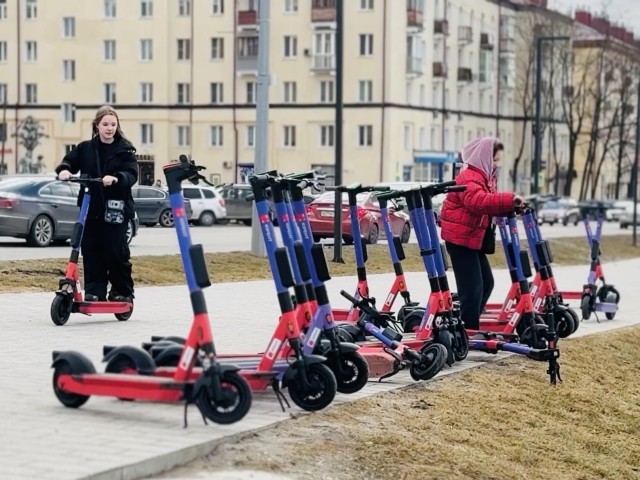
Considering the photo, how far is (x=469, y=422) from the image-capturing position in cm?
970

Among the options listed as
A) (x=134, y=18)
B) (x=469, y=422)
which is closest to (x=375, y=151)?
(x=134, y=18)

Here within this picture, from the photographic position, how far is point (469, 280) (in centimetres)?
1199

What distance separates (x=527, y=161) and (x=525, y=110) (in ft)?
26.6

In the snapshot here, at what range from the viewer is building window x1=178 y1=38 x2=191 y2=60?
88125 millimetres

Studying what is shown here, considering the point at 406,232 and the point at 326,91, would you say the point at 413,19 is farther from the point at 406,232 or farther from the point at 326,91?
the point at 406,232

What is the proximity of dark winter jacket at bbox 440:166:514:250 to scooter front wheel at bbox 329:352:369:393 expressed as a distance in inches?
95.6

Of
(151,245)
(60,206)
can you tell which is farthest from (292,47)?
(151,245)

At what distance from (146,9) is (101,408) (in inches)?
3204

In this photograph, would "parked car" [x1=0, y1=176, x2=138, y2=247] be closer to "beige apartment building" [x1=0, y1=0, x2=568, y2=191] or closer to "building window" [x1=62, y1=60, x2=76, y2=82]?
"beige apartment building" [x1=0, y1=0, x2=568, y2=191]

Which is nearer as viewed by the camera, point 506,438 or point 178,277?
point 506,438

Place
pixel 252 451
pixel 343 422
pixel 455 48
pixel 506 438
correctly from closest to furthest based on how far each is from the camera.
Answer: pixel 252 451, pixel 343 422, pixel 506 438, pixel 455 48

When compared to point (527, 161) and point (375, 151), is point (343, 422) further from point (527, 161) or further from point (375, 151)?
point (527, 161)

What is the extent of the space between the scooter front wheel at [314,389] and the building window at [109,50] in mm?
81714

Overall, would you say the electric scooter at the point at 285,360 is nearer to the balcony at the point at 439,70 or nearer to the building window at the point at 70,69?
the building window at the point at 70,69
